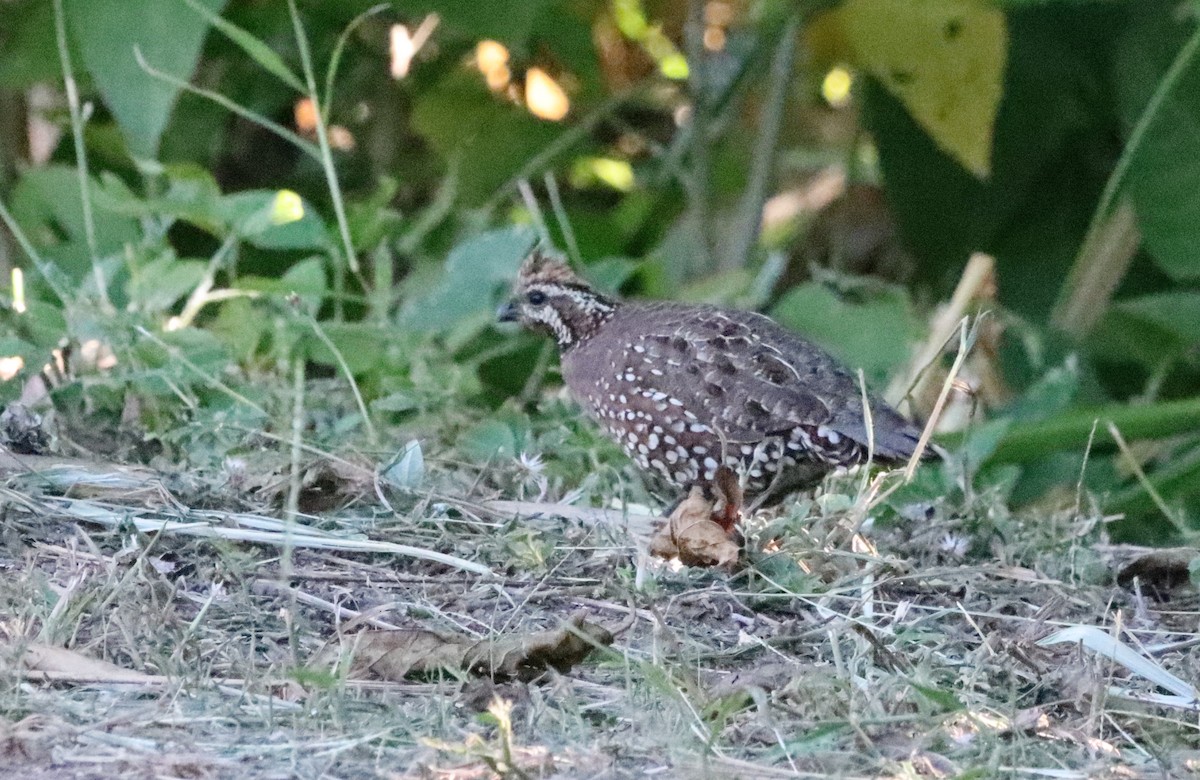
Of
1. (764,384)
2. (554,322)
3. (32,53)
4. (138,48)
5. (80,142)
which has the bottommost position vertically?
(554,322)

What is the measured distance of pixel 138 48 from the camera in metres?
4.67

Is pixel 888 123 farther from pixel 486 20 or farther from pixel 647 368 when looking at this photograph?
pixel 647 368

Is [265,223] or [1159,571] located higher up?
[265,223]

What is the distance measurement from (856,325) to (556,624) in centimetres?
235

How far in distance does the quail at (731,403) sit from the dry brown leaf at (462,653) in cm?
113

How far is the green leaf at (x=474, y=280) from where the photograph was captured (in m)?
5.24

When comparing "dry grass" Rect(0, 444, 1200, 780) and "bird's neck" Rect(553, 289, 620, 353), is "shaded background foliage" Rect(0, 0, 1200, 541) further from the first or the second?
"dry grass" Rect(0, 444, 1200, 780)

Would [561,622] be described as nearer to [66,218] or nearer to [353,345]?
[353,345]

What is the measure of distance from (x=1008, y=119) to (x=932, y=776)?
521 centimetres

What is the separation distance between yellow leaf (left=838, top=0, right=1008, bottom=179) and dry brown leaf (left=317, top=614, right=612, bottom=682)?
3.74 m

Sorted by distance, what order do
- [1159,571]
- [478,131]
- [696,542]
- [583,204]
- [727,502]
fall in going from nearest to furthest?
1. [696,542]
2. [727,502]
3. [1159,571]
4. [478,131]
5. [583,204]

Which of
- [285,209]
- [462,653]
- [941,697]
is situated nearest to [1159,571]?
[941,697]

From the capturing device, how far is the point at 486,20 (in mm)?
5207

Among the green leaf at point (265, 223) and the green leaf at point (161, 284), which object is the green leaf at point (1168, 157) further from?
the green leaf at point (161, 284)
